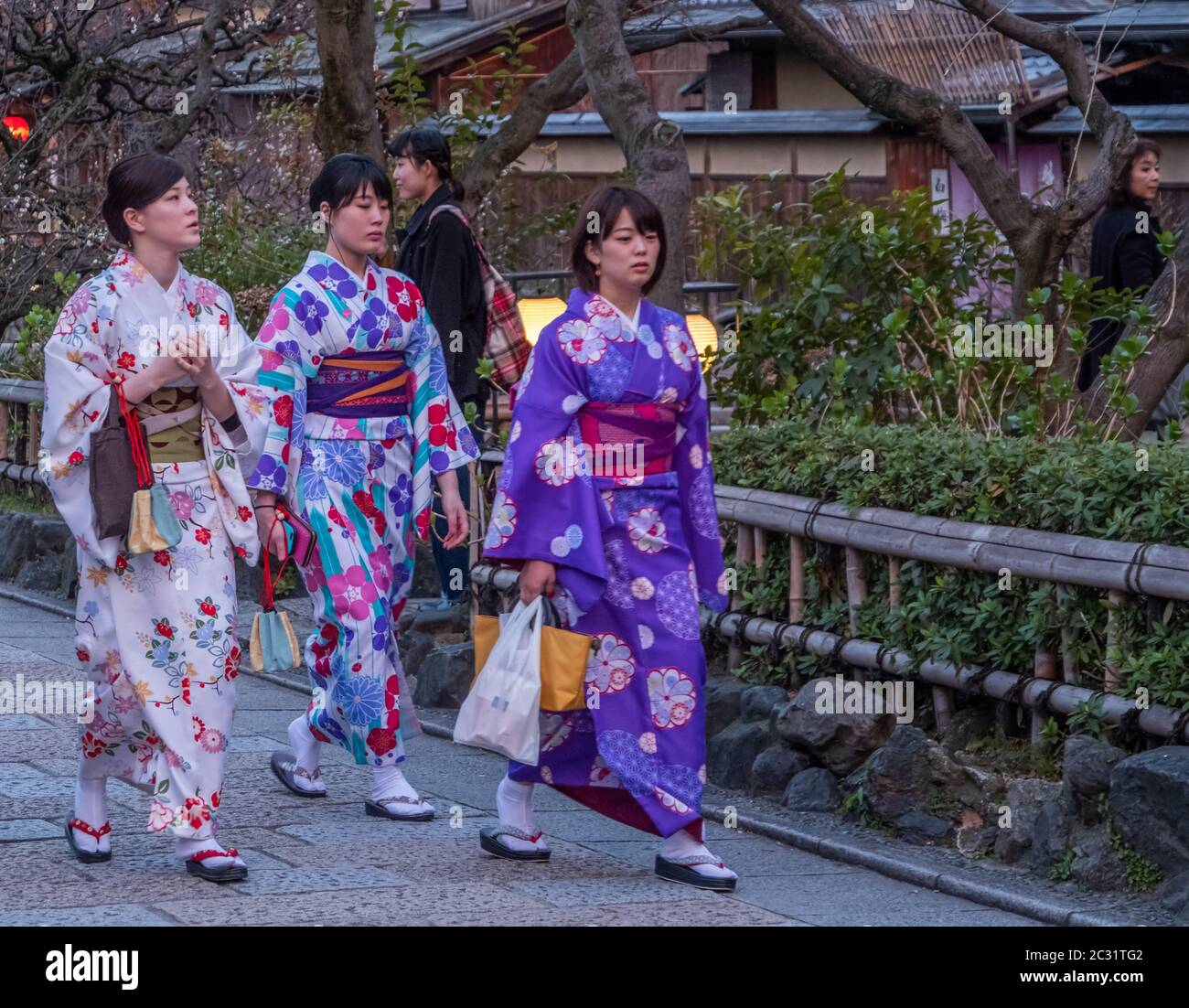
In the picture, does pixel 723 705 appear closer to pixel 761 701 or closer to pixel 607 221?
pixel 761 701

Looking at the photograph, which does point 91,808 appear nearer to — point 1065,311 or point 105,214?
point 105,214

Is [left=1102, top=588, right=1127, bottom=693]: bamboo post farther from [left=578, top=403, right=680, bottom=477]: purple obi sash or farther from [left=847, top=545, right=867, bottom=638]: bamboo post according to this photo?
[left=578, top=403, right=680, bottom=477]: purple obi sash

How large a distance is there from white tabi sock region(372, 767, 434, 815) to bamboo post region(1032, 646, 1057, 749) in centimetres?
182

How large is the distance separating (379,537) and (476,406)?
2412 millimetres

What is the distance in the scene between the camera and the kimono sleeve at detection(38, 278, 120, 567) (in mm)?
4785

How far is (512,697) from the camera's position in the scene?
4.86 m

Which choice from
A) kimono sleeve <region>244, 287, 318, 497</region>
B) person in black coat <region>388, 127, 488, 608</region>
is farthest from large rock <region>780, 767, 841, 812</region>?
person in black coat <region>388, 127, 488, 608</region>

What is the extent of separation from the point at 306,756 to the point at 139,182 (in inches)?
77.3

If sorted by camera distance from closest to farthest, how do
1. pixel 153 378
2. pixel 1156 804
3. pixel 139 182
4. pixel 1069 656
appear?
pixel 1156 804 → pixel 153 378 → pixel 139 182 → pixel 1069 656

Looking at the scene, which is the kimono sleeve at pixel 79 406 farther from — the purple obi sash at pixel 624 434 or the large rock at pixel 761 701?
the large rock at pixel 761 701

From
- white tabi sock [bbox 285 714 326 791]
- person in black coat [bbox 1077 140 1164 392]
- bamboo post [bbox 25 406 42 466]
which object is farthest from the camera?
bamboo post [bbox 25 406 42 466]

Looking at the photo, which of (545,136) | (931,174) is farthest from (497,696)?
(545,136)

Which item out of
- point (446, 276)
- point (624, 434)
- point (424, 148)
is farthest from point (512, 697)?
point (446, 276)

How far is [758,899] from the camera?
4766 millimetres
